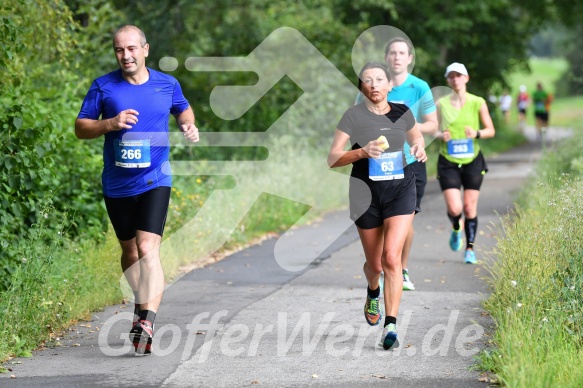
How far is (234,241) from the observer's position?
42.6 ft

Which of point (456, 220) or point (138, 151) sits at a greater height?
point (138, 151)

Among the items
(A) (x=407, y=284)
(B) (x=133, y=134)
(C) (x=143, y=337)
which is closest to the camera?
(C) (x=143, y=337)

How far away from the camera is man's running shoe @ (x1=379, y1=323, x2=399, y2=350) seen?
23.2 feet

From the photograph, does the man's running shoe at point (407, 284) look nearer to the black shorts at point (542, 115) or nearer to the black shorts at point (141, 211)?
the black shorts at point (141, 211)

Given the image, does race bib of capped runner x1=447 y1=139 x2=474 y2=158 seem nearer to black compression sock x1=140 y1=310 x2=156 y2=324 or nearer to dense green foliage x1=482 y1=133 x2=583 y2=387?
dense green foliage x1=482 y1=133 x2=583 y2=387

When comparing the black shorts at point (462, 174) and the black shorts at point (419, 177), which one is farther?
the black shorts at point (462, 174)

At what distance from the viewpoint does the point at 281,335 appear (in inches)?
304

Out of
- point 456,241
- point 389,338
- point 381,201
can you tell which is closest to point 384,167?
point 381,201

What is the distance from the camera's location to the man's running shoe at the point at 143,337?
7145 millimetres

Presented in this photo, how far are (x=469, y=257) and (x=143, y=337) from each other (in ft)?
16.2

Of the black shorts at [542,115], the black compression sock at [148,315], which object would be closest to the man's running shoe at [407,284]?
the black compression sock at [148,315]

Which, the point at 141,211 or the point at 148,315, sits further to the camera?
the point at 141,211

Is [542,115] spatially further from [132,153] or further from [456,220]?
[132,153]

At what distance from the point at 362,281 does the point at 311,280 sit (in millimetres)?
490
